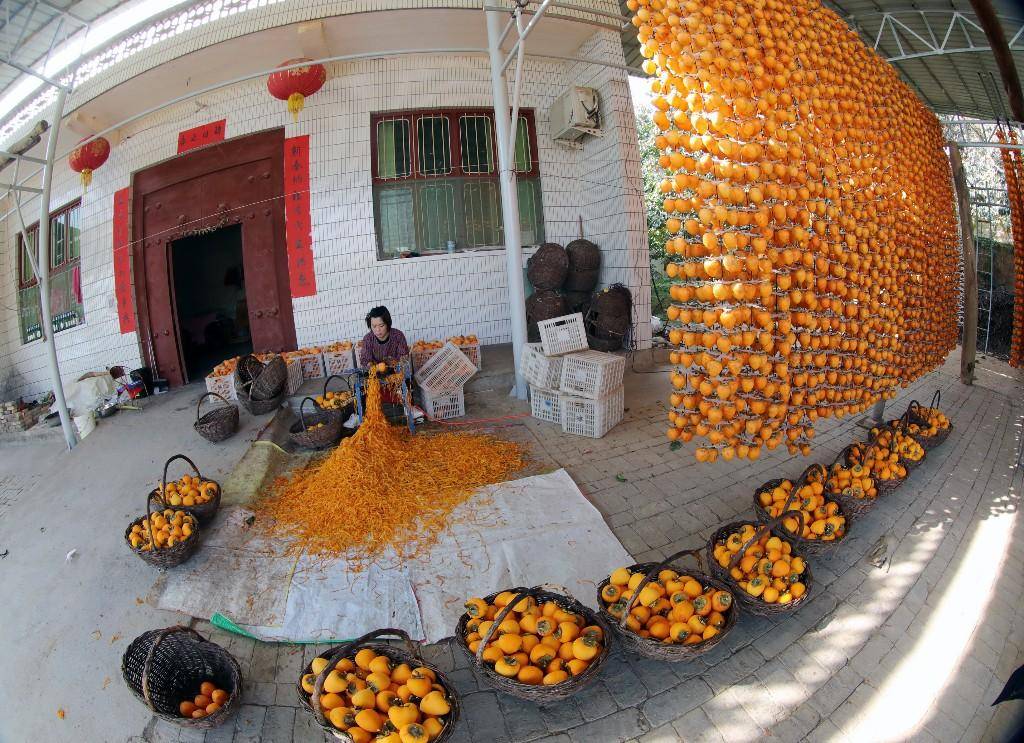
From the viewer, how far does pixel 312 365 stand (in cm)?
667

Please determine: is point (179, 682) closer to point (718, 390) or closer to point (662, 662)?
point (662, 662)

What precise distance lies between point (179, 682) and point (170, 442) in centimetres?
395

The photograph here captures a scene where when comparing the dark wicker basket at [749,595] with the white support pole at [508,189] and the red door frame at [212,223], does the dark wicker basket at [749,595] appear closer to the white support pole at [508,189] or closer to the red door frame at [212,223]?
the white support pole at [508,189]

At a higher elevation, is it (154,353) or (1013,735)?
(154,353)

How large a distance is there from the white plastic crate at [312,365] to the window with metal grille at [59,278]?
5733 mm

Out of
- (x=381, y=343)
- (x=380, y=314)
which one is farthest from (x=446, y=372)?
(x=380, y=314)

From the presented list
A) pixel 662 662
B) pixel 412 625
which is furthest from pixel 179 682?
pixel 662 662

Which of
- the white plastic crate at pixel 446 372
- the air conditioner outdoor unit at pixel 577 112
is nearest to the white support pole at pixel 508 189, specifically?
the white plastic crate at pixel 446 372

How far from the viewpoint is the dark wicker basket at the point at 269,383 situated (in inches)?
223

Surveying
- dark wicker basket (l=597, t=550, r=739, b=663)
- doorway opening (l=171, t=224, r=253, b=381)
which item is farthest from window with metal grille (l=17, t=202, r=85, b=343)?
dark wicker basket (l=597, t=550, r=739, b=663)

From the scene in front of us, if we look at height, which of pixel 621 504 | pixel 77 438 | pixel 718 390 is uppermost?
pixel 718 390

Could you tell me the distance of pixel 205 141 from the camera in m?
7.70

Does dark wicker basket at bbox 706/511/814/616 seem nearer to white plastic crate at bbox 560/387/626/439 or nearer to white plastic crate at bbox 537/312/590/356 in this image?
white plastic crate at bbox 560/387/626/439

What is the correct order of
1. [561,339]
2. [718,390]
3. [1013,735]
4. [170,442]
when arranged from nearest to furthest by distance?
[1013,735]
[718,390]
[561,339]
[170,442]
